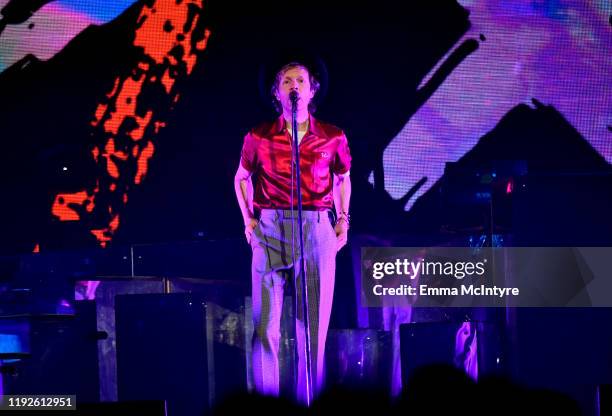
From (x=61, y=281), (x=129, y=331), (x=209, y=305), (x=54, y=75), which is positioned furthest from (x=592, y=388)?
(x=54, y=75)

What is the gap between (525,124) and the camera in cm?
603

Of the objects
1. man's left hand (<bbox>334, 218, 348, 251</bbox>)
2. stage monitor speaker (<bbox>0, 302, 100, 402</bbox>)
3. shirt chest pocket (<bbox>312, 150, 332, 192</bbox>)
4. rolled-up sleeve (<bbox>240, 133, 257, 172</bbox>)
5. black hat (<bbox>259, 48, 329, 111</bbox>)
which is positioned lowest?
stage monitor speaker (<bbox>0, 302, 100, 402</bbox>)

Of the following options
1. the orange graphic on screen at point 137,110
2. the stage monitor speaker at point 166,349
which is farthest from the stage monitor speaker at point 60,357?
the orange graphic on screen at point 137,110

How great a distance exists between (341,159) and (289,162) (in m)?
0.37

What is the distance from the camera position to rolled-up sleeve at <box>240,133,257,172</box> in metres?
4.87

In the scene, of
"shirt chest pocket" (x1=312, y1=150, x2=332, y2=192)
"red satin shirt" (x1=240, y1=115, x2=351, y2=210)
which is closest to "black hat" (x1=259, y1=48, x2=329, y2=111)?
"red satin shirt" (x1=240, y1=115, x2=351, y2=210)

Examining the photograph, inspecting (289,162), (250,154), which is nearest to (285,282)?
(289,162)

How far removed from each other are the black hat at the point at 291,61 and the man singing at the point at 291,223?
0.07ft

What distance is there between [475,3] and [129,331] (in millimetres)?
3293

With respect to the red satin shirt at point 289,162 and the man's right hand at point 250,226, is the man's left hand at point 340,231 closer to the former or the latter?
the red satin shirt at point 289,162

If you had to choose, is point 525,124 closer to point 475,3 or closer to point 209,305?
point 475,3

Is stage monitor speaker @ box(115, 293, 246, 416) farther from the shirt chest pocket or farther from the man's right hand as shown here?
the shirt chest pocket

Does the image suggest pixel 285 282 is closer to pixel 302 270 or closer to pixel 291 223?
pixel 302 270

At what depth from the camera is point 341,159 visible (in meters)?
4.90
